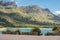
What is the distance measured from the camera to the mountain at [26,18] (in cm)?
9981

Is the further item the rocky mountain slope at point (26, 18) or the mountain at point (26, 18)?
the mountain at point (26, 18)

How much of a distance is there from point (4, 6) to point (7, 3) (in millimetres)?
3092

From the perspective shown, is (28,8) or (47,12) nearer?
(28,8)

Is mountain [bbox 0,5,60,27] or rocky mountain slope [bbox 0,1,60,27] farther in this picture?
mountain [bbox 0,5,60,27]

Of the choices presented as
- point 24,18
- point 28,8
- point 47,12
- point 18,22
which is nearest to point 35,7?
point 28,8

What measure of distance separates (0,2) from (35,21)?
34731 millimetres

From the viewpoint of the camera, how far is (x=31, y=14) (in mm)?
127625

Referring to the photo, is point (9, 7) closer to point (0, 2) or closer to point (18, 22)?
point (0, 2)

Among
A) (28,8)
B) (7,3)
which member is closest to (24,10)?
(28,8)

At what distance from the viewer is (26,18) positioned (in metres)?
114

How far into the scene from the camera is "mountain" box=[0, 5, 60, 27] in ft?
327

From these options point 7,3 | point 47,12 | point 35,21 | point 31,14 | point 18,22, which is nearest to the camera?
point 18,22

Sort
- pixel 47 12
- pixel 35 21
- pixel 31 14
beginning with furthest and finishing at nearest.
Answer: pixel 47 12
pixel 31 14
pixel 35 21

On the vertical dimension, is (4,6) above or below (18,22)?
above
